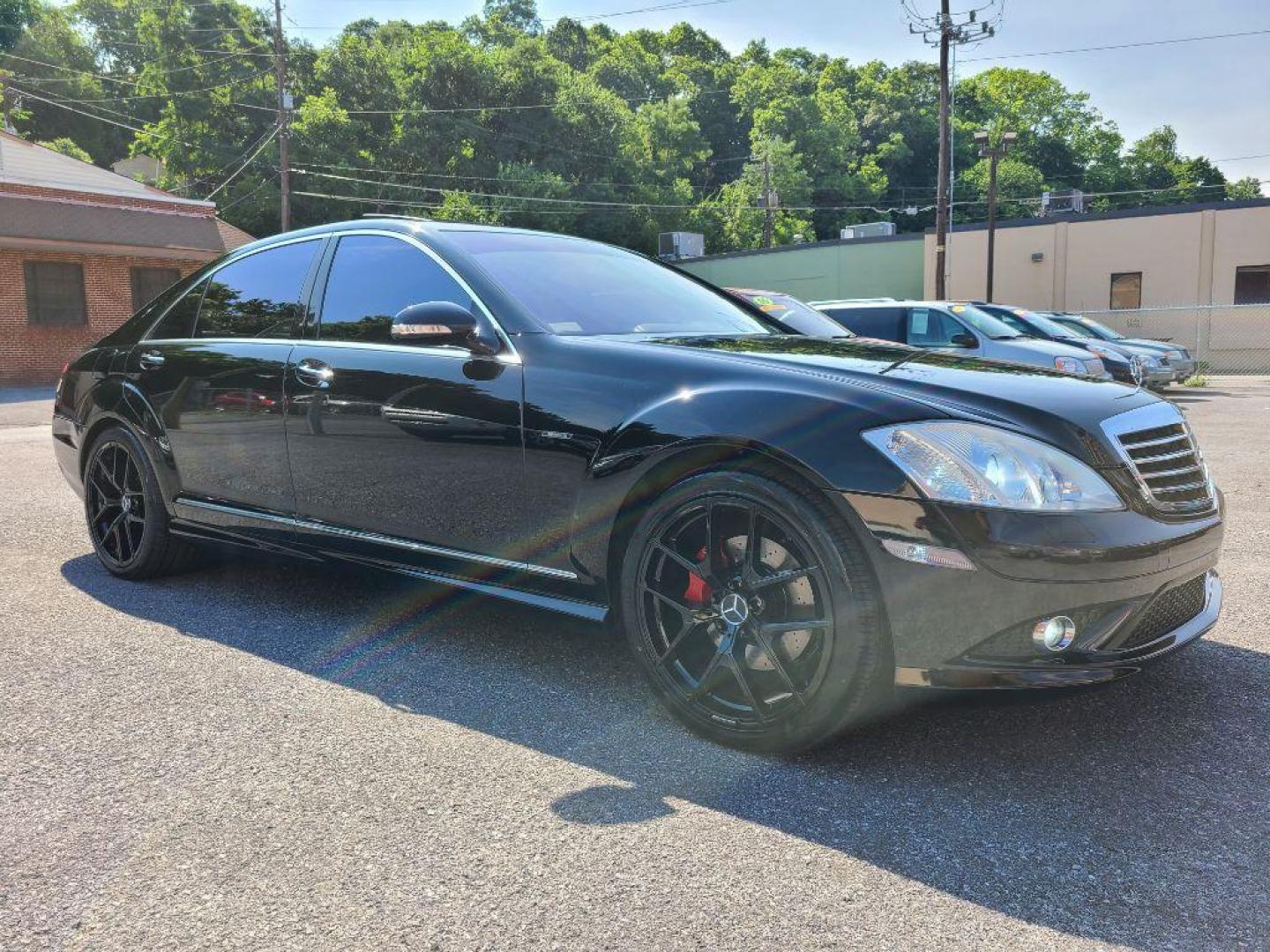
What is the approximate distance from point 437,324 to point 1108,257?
30464 mm

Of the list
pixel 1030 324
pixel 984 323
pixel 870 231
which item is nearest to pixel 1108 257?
pixel 870 231

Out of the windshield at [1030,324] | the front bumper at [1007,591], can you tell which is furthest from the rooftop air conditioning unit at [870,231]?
the front bumper at [1007,591]

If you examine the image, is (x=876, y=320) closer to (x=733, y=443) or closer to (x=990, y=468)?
(x=733, y=443)

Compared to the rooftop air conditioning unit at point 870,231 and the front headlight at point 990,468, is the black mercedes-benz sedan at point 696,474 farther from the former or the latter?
the rooftop air conditioning unit at point 870,231

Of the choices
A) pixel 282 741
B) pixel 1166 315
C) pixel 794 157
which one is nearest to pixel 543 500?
pixel 282 741

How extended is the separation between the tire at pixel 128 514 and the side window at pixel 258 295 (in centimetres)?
72

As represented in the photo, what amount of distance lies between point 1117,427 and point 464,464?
1.95 meters

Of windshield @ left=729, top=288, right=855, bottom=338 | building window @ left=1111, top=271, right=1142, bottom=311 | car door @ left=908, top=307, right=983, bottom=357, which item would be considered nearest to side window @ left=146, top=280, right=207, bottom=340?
windshield @ left=729, top=288, right=855, bottom=338

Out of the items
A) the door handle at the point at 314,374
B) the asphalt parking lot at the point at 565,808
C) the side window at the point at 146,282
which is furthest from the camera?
the side window at the point at 146,282

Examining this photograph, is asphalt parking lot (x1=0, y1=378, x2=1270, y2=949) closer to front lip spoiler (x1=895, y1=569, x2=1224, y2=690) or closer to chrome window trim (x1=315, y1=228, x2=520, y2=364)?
front lip spoiler (x1=895, y1=569, x2=1224, y2=690)

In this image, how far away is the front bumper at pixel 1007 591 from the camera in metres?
2.47

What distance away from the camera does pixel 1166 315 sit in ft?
88.4

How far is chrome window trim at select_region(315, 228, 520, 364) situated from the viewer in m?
3.35

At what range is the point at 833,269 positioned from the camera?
3591 cm
